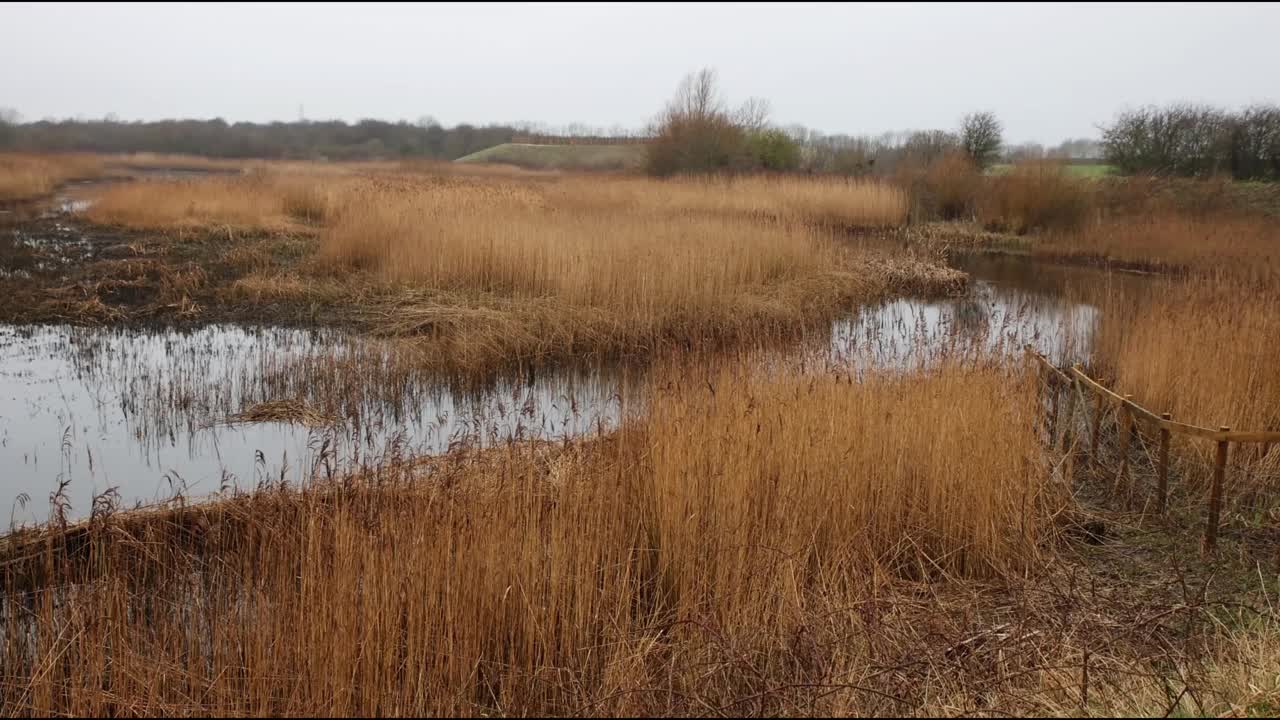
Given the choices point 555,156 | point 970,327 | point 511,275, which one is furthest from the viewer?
point 555,156

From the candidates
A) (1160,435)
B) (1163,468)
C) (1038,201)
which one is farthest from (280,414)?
(1038,201)

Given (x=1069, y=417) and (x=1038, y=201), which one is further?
(x=1038, y=201)

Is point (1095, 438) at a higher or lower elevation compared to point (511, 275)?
lower

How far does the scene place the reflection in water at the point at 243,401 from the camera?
5.00 metres

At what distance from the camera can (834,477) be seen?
3.92 metres

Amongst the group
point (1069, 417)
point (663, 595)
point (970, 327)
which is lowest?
point (663, 595)

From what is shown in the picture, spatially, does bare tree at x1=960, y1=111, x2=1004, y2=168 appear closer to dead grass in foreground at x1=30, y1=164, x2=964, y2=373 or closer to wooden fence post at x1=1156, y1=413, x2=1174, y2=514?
dead grass in foreground at x1=30, y1=164, x2=964, y2=373

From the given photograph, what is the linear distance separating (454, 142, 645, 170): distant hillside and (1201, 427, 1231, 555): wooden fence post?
32.4 m

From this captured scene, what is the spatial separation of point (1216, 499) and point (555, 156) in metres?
40.5

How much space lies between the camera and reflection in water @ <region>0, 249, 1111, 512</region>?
500 centimetres

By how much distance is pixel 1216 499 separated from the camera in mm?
3814

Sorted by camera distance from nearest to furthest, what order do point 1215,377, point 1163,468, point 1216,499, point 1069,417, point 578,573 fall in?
1. point 578,573
2. point 1216,499
3. point 1163,468
4. point 1215,377
5. point 1069,417

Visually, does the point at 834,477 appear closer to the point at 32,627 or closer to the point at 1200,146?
the point at 32,627

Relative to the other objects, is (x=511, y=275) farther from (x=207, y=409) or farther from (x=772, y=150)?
(x=772, y=150)
